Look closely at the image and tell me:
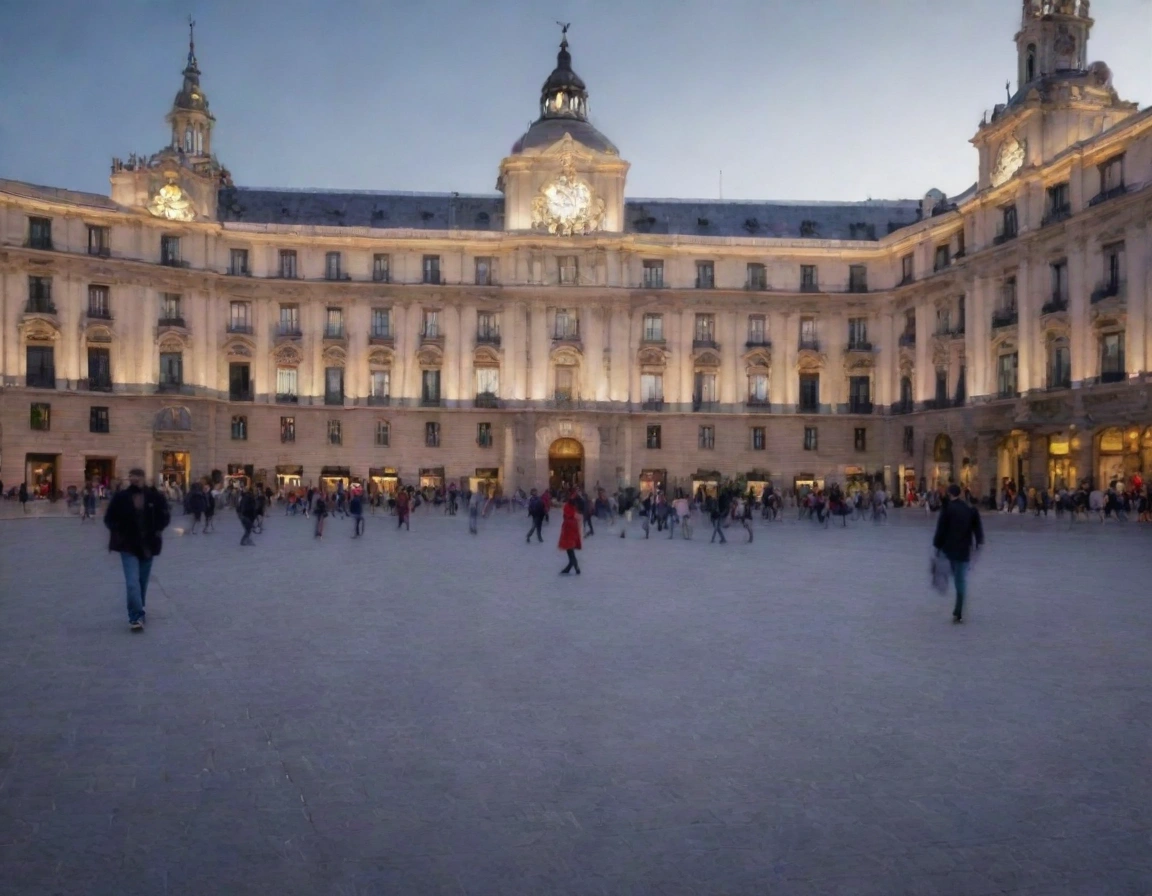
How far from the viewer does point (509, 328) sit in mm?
62344

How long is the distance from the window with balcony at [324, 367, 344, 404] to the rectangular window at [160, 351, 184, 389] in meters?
8.50

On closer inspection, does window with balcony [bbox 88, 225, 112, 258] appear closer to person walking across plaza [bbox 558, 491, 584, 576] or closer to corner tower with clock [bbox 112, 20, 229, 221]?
corner tower with clock [bbox 112, 20, 229, 221]

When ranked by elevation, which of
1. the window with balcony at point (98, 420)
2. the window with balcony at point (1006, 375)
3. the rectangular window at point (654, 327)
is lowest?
the window with balcony at point (98, 420)

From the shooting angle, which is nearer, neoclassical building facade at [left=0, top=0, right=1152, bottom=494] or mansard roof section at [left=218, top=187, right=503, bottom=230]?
neoclassical building facade at [left=0, top=0, right=1152, bottom=494]

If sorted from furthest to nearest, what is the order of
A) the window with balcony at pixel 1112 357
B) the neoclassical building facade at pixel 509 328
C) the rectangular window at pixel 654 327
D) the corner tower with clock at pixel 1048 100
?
1. the rectangular window at pixel 654 327
2. the neoclassical building facade at pixel 509 328
3. the corner tower with clock at pixel 1048 100
4. the window with balcony at pixel 1112 357

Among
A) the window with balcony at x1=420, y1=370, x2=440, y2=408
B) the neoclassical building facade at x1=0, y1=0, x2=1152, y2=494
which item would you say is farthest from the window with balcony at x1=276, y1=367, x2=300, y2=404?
the window with balcony at x1=420, y1=370, x2=440, y2=408

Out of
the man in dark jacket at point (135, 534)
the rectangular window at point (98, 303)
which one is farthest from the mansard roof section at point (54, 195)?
the man in dark jacket at point (135, 534)

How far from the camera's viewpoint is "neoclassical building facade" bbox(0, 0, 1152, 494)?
55.0 m

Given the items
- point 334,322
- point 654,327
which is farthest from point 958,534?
point 334,322

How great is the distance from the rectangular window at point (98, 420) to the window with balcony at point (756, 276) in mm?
40278

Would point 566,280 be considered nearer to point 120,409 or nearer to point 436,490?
point 436,490

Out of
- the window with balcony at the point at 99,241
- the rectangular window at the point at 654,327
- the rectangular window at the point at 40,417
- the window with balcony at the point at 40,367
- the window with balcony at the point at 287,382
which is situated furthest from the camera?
the rectangular window at the point at 654,327

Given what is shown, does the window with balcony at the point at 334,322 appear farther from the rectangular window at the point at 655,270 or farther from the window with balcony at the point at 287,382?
the rectangular window at the point at 655,270

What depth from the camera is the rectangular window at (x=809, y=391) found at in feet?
212
